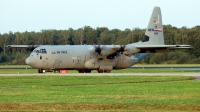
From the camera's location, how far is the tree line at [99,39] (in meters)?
95.8

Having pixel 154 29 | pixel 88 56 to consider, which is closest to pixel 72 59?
pixel 88 56

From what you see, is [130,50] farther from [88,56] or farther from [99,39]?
[99,39]

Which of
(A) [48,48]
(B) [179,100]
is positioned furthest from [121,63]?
(B) [179,100]

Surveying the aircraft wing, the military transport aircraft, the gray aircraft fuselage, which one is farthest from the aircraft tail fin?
the gray aircraft fuselage

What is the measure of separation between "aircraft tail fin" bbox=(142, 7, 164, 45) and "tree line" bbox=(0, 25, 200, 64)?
30.3 metres

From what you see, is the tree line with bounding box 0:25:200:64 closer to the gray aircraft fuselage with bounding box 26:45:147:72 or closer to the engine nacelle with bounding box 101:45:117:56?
the gray aircraft fuselage with bounding box 26:45:147:72

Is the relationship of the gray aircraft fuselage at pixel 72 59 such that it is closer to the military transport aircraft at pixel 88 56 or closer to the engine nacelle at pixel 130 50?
the military transport aircraft at pixel 88 56

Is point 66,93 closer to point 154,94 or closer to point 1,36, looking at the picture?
point 154,94

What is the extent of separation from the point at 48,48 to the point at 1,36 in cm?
6626

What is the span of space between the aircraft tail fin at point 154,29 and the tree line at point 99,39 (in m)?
30.3

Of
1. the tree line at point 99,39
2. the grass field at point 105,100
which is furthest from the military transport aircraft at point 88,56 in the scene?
the tree line at point 99,39

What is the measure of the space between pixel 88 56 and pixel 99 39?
184ft

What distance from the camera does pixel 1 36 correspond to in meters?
121

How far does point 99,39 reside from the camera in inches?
4491
